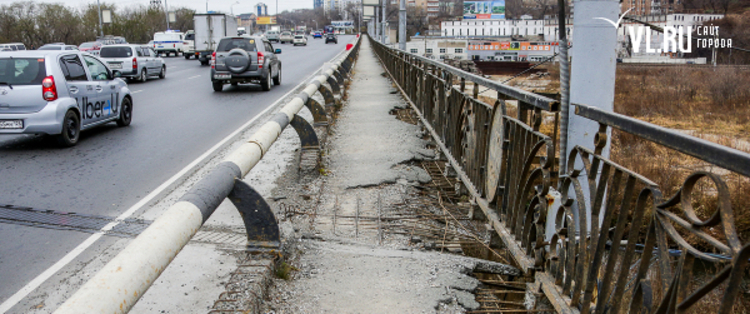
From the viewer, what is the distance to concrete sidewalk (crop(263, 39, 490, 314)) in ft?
12.5

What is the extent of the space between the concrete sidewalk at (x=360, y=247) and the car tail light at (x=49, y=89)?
16.2 ft

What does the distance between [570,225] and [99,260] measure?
371 centimetres

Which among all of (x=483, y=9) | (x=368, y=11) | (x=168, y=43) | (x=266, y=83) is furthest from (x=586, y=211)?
(x=483, y=9)

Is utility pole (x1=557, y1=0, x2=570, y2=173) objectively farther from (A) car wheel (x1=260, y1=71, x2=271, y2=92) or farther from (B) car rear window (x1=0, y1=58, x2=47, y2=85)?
(A) car wheel (x1=260, y1=71, x2=271, y2=92)

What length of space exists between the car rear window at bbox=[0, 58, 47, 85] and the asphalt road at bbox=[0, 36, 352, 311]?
3.61 ft

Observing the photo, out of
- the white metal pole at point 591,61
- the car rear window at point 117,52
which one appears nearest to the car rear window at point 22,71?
the white metal pole at point 591,61

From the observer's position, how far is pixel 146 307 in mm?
3629

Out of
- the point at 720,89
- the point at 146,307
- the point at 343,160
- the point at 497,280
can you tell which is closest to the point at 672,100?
the point at 720,89

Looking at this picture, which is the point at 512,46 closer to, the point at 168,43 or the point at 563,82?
the point at 168,43

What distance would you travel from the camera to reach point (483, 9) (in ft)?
493

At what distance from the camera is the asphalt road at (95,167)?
527 cm

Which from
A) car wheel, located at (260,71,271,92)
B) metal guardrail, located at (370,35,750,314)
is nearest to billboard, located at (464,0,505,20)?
car wheel, located at (260,71,271,92)

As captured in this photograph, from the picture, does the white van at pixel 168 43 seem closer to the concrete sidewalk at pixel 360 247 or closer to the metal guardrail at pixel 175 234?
the concrete sidewalk at pixel 360 247

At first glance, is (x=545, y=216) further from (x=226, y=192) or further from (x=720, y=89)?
(x=720, y=89)
